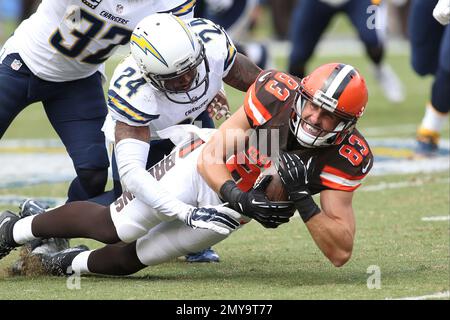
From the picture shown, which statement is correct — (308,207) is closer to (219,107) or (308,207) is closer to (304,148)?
(304,148)

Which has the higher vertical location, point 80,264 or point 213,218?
point 213,218

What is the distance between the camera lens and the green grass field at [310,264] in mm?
4305

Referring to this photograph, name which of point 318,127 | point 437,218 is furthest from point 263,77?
point 437,218

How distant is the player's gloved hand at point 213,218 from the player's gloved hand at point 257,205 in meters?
0.05

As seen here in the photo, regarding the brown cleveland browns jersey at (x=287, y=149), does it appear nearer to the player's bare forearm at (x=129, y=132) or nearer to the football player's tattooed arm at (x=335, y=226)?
the football player's tattooed arm at (x=335, y=226)

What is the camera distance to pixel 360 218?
6.23m

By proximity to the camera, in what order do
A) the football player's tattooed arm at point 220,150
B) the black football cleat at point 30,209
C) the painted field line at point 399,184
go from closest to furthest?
the football player's tattooed arm at point 220,150, the black football cleat at point 30,209, the painted field line at point 399,184

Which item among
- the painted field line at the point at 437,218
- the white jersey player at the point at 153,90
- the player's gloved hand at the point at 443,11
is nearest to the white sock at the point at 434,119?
the painted field line at the point at 437,218

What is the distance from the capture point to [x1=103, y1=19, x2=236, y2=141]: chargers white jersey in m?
4.66

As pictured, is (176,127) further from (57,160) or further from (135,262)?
(57,160)

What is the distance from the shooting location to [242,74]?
17.1 ft

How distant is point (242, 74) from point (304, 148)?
795mm

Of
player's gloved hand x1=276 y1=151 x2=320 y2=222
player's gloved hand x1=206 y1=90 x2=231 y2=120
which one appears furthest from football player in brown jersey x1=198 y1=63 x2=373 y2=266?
player's gloved hand x1=206 y1=90 x2=231 y2=120
